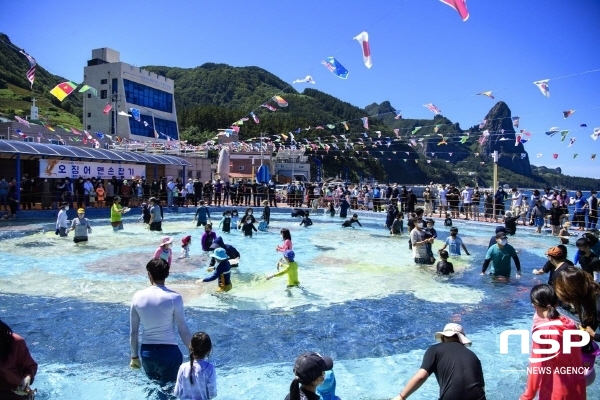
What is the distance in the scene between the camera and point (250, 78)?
164 meters

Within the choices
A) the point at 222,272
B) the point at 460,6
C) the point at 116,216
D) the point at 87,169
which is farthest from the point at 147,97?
the point at 460,6

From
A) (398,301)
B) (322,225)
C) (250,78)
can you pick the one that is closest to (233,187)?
(322,225)

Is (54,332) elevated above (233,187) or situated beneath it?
situated beneath

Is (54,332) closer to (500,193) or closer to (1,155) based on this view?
(1,155)

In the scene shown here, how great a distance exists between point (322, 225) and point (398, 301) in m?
14.4

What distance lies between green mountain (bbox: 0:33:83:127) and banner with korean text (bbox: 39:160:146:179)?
32.9m

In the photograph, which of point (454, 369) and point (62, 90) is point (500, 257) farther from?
point (62, 90)

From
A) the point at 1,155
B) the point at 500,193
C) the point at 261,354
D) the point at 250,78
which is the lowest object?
the point at 261,354

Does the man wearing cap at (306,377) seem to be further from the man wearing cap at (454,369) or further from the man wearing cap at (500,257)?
the man wearing cap at (500,257)

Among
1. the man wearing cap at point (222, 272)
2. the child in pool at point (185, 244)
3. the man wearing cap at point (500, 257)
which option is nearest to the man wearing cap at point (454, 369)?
the man wearing cap at point (222, 272)

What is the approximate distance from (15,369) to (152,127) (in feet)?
169

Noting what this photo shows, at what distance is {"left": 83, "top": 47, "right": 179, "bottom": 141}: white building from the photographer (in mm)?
48406

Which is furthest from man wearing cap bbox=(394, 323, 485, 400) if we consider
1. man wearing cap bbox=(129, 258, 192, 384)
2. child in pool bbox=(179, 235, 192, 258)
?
child in pool bbox=(179, 235, 192, 258)

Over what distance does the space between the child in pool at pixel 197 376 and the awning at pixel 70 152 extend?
901 inches
